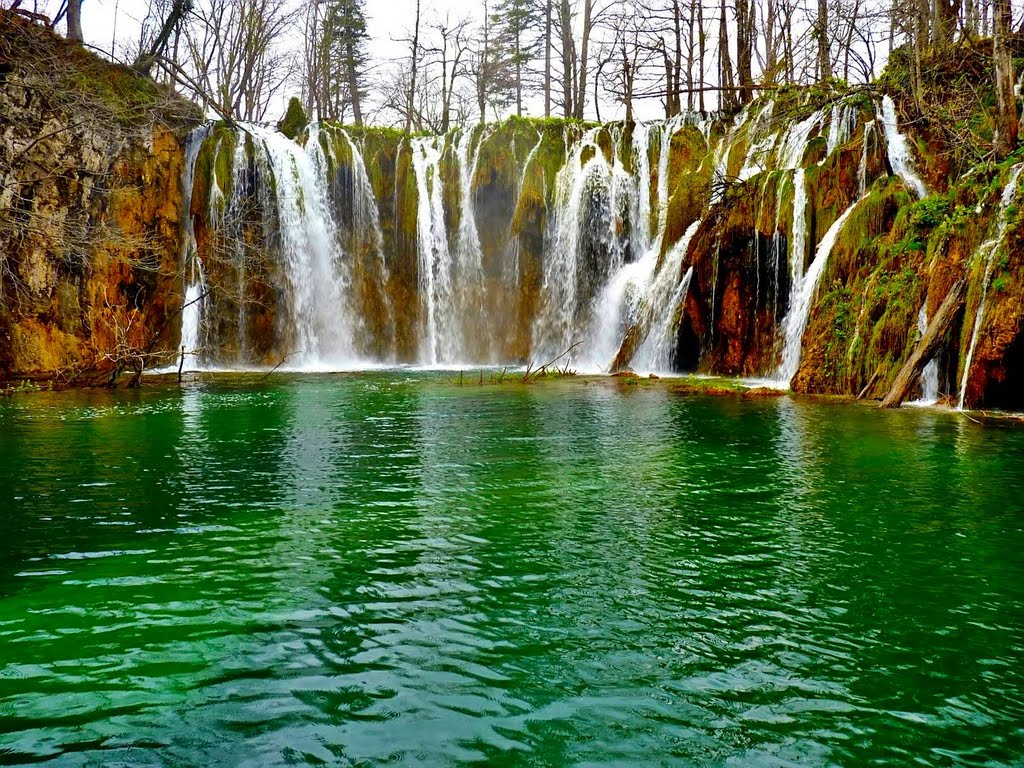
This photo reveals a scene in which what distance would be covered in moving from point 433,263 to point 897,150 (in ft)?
54.4

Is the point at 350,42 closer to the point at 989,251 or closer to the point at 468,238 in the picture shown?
the point at 468,238

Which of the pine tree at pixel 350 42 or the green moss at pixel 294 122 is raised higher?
the pine tree at pixel 350 42

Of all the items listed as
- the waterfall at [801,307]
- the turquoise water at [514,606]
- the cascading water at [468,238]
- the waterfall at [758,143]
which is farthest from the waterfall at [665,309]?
the turquoise water at [514,606]

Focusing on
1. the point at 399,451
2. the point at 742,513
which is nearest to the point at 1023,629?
the point at 742,513

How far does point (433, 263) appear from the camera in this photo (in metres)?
29.7

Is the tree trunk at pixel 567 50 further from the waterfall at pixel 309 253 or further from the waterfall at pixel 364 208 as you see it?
the waterfall at pixel 309 253

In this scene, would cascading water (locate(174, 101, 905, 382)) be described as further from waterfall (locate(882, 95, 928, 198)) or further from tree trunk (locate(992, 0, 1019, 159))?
tree trunk (locate(992, 0, 1019, 159))

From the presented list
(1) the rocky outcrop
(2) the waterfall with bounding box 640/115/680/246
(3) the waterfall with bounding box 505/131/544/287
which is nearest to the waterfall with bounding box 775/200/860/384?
(1) the rocky outcrop

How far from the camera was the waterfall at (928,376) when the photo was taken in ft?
44.7

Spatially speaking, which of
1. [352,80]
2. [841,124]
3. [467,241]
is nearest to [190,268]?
[467,241]

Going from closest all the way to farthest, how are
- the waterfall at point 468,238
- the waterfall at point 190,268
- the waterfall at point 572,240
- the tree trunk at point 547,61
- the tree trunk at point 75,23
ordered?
the tree trunk at point 75,23 < the waterfall at point 190,268 < the waterfall at point 572,240 < the waterfall at point 468,238 < the tree trunk at point 547,61

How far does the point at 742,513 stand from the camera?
258 inches

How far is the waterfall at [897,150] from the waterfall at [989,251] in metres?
3.00

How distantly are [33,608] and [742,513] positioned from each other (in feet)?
16.6
